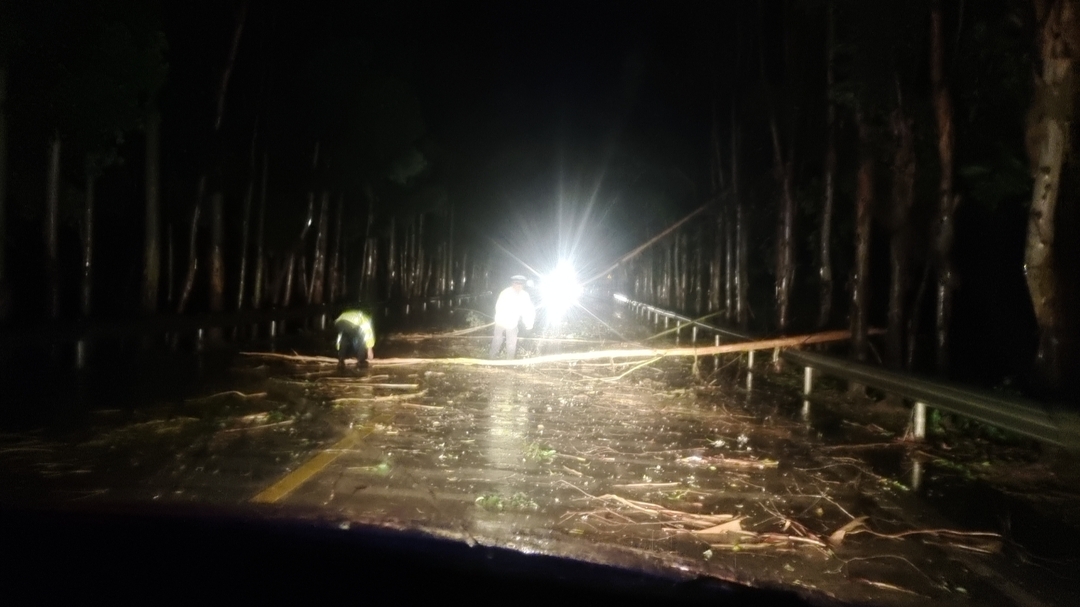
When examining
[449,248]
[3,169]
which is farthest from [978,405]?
[449,248]

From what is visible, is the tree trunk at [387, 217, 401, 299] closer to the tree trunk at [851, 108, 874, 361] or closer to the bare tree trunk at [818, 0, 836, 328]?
the bare tree trunk at [818, 0, 836, 328]

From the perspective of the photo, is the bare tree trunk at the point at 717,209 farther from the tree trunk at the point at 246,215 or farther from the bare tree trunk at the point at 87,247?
the bare tree trunk at the point at 87,247

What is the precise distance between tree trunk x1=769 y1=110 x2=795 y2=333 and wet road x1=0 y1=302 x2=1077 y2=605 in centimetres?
1009

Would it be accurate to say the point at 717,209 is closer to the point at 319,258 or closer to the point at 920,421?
the point at 319,258

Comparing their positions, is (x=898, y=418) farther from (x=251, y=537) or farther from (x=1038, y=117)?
(x=251, y=537)

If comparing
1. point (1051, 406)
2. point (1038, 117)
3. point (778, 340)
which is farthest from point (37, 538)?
point (778, 340)

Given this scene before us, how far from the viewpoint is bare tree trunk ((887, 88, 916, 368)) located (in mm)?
16953

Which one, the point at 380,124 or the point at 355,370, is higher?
the point at 380,124

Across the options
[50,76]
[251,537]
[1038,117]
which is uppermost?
[50,76]

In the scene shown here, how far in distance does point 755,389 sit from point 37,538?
15720mm

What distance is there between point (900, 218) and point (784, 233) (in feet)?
33.8

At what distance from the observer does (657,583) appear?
4.64m

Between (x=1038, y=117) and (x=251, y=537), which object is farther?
(x=1038, y=117)

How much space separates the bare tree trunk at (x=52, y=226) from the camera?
21172mm
